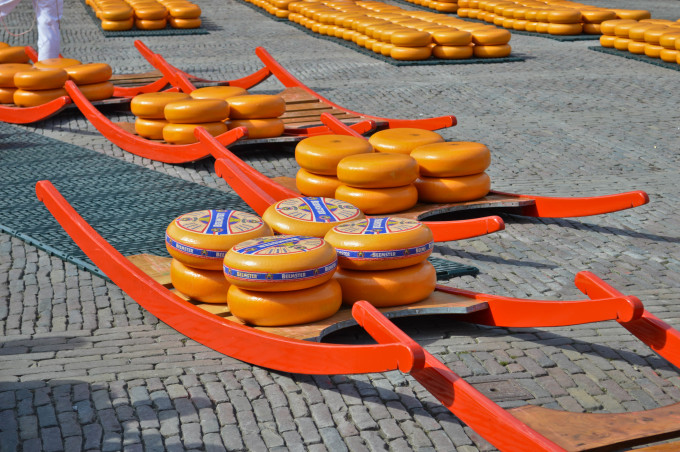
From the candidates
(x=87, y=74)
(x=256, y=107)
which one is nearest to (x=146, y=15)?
(x=87, y=74)

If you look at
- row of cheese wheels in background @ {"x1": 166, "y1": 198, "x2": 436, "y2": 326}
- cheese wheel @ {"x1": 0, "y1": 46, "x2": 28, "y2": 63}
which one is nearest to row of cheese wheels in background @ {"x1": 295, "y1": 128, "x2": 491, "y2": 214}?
row of cheese wheels in background @ {"x1": 166, "y1": 198, "x2": 436, "y2": 326}

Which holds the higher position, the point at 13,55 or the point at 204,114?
the point at 204,114

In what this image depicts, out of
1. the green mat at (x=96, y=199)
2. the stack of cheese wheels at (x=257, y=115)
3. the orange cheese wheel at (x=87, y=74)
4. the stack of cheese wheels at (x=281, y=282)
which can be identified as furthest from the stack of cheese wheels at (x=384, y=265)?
the orange cheese wheel at (x=87, y=74)

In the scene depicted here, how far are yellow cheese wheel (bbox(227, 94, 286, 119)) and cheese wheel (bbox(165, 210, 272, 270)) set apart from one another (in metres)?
3.58

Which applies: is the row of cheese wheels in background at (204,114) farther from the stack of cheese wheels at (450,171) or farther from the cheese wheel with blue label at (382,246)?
the cheese wheel with blue label at (382,246)

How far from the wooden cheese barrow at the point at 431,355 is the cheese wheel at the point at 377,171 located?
1383 millimetres

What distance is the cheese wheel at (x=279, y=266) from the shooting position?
3.97 meters

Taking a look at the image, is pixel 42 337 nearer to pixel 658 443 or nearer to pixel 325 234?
pixel 325 234

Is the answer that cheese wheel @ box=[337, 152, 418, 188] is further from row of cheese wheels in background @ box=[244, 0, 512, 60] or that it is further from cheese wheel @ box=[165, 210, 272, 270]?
row of cheese wheels in background @ box=[244, 0, 512, 60]

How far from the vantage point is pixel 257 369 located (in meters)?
4.02

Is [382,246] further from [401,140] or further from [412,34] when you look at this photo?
[412,34]

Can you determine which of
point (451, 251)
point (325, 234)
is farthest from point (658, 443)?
point (451, 251)

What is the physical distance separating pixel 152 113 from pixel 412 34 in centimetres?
662

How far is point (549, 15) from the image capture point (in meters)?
17.0
